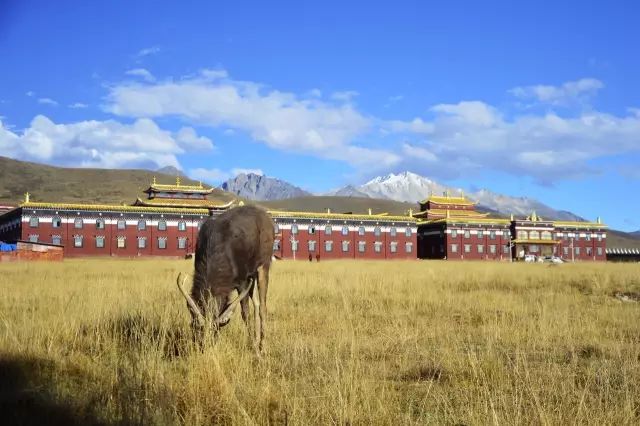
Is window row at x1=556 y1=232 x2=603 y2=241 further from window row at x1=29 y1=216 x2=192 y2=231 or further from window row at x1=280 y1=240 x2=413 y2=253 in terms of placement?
window row at x1=29 y1=216 x2=192 y2=231

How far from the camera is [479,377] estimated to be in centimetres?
595

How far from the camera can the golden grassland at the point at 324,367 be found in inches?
182

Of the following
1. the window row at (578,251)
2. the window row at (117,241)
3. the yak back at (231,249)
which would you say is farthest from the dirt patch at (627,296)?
the window row at (578,251)

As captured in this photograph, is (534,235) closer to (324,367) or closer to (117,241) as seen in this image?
(117,241)

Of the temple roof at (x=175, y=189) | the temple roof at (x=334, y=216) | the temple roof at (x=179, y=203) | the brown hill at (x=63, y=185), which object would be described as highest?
the brown hill at (x=63, y=185)

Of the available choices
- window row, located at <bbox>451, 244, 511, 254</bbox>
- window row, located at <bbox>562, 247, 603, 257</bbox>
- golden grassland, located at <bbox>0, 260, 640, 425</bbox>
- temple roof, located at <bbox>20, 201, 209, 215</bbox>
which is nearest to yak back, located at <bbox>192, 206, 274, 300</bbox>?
golden grassland, located at <bbox>0, 260, 640, 425</bbox>

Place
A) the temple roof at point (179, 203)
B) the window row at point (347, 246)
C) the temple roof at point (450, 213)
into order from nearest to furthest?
1. the temple roof at point (179, 203)
2. the window row at point (347, 246)
3. the temple roof at point (450, 213)

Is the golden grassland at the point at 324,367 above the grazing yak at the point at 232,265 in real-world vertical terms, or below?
below

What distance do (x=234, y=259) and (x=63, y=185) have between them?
182 meters

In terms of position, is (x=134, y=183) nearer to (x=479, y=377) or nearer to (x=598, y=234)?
(x=598, y=234)

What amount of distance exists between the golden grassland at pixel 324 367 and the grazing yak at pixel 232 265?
Answer: 0.37m

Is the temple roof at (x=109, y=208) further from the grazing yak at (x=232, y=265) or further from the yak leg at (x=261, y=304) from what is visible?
Result: the yak leg at (x=261, y=304)

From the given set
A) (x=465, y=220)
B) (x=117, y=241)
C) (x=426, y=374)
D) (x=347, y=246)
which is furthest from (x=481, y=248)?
(x=426, y=374)

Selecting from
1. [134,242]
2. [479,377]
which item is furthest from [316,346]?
[134,242]
